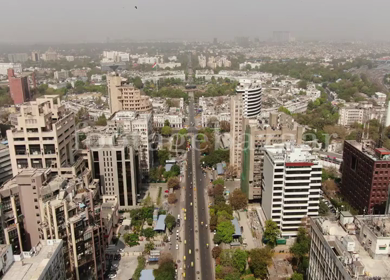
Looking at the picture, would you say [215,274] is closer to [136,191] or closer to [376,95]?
[136,191]

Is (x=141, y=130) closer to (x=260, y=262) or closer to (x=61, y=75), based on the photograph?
(x=260, y=262)

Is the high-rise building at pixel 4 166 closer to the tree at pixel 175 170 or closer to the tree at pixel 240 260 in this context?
the tree at pixel 175 170

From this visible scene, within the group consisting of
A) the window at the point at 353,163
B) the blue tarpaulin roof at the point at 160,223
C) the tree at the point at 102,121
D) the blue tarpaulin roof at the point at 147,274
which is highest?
the window at the point at 353,163

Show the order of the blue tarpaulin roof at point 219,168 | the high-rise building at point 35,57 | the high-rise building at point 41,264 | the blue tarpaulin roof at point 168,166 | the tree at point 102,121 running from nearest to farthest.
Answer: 1. the high-rise building at point 41,264
2. the blue tarpaulin roof at point 219,168
3. the blue tarpaulin roof at point 168,166
4. the tree at point 102,121
5. the high-rise building at point 35,57

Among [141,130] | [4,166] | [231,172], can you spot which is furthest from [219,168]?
[4,166]

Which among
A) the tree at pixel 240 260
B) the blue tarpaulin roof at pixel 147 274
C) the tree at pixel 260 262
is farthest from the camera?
the tree at pixel 240 260

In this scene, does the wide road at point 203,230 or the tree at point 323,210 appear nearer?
the wide road at point 203,230

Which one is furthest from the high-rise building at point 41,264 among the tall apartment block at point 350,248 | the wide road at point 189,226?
the tall apartment block at point 350,248

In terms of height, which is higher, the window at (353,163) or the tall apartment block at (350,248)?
the tall apartment block at (350,248)
